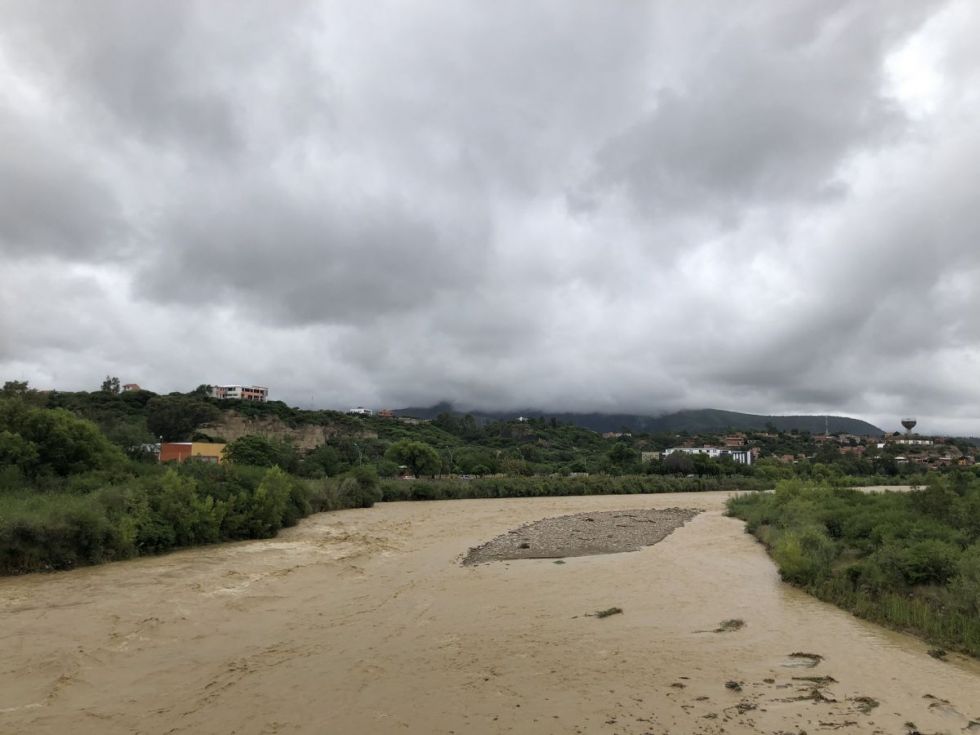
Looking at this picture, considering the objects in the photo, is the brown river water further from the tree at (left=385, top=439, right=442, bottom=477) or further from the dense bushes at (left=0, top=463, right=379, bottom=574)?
the tree at (left=385, top=439, right=442, bottom=477)

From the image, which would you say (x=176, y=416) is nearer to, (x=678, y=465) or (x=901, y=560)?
(x=678, y=465)

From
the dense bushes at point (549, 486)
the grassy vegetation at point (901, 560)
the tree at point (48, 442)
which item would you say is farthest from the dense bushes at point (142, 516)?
the grassy vegetation at point (901, 560)

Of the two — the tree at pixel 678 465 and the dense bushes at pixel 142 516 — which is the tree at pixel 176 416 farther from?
the tree at pixel 678 465

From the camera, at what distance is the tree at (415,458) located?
216 feet

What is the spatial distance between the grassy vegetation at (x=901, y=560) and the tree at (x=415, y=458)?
149 ft

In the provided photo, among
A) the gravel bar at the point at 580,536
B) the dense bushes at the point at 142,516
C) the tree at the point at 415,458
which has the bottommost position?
the gravel bar at the point at 580,536

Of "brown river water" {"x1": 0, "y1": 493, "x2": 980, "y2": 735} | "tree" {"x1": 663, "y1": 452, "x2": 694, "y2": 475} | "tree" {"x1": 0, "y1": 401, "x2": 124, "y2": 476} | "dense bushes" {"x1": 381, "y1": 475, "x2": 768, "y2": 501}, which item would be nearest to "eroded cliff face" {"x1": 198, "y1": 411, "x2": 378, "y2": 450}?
"dense bushes" {"x1": 381, "y1": 475, "x2": 768, "y2": 501}

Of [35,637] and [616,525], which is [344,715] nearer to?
[35,637]

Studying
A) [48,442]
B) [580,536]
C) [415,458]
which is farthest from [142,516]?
[415,458]

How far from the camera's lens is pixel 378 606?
14.6 metres

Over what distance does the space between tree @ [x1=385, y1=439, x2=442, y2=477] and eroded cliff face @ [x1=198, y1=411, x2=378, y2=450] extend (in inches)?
937

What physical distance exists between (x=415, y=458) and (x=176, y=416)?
3890 cm

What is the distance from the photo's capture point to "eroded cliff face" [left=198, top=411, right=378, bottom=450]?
8650cm

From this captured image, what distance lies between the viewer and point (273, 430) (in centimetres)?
9350
